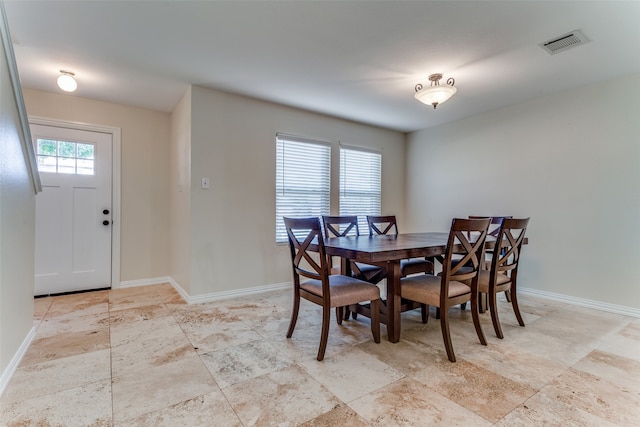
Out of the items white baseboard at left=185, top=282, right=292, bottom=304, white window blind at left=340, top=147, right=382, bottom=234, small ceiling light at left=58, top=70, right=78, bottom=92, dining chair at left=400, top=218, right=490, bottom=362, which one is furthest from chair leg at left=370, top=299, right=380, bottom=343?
small ceiling light at left=58, top=70, right=78, bottom=92

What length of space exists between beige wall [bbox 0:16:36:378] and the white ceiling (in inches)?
30.5

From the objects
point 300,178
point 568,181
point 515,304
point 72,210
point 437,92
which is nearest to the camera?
point 515,304

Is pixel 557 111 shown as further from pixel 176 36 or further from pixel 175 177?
pixel 175 177

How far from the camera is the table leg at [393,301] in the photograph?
223 centimetres

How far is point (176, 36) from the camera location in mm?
2256

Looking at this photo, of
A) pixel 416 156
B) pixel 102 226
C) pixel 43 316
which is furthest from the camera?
pixel 416 156

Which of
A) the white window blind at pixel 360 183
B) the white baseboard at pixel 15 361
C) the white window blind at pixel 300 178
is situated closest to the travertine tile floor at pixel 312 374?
the white baseboard at pixel 15 361

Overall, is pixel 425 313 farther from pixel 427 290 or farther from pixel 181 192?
pixel 181 192

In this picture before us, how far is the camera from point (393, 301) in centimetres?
226

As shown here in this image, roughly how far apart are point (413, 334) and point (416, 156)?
330 cm

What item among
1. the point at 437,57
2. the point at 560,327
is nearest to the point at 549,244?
the point at 560,327

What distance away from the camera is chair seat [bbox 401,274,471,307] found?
2.08 metres

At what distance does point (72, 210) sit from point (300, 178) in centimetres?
269

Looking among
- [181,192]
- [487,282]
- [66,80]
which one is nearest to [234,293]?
[181,192]
